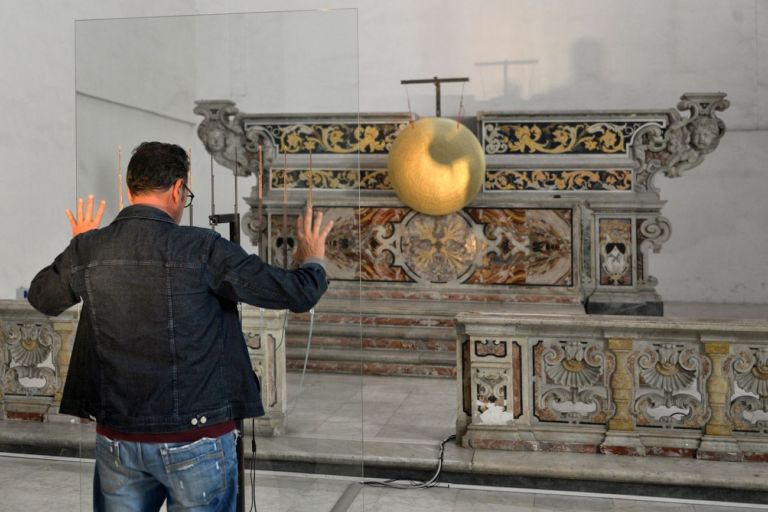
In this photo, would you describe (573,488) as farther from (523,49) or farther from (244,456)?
(523,49)

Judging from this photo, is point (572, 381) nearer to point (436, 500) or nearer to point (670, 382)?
point (670, 382)

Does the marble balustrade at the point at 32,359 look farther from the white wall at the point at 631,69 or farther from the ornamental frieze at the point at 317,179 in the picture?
the white wall at the point at 631,69

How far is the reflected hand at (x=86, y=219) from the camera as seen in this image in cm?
296

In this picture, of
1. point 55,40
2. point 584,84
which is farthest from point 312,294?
point 584,84

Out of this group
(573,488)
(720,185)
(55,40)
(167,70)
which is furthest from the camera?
(720,185)

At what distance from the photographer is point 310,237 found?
2.70m

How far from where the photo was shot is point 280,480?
3174 mm

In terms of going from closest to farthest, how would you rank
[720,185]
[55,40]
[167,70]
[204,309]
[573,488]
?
[204,309]
[167,70]
[573,488]
[55,40]
[720,185]

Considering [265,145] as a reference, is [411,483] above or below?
below

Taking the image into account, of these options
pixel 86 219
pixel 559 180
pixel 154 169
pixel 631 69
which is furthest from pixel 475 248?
pixel 154 169

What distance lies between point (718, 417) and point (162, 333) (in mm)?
3360

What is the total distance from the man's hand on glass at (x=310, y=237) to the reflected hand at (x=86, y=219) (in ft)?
2.43

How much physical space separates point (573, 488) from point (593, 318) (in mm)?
904

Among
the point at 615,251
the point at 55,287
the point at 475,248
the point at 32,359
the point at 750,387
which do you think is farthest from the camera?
the point at 475,248
